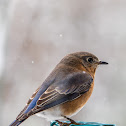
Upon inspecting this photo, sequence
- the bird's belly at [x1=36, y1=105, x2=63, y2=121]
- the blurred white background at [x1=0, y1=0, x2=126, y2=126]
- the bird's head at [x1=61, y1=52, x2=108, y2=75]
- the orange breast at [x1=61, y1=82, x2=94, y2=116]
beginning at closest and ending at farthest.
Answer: the bird's belly at [x1=36, y1=105, x2=63, y2=121]
the orange breast at [x1=61, y1=82, x2=94, y2=116]
the bird's head at [x1=61, y1=52, x2=108, y2=75]
the blurred white background at [x1=0, y1=0, x2=126, y2=126]

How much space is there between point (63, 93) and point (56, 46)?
18.2ft

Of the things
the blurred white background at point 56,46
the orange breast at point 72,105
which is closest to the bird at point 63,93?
the orange breast at point 72,105

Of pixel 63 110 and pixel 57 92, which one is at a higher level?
pixel 57 92

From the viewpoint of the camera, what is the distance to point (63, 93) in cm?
441

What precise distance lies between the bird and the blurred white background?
339 centimetres

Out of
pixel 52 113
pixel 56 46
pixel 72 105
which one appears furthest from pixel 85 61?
pixel 56 46

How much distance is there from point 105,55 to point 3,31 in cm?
327

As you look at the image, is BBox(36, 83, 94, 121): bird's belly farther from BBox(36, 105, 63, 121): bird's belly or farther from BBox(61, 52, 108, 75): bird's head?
BBox(61, 52, 108, 75): bird's head

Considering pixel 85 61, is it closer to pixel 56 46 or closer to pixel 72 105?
pixel 72 105

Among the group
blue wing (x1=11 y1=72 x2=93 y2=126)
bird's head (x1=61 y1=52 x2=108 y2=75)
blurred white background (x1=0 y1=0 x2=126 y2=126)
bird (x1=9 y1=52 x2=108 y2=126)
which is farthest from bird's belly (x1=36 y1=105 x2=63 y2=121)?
blurred white background (x1=0 y1=0 x2=126 y2=126)

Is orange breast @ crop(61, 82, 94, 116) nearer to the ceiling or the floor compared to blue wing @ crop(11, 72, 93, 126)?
nearer to the floor

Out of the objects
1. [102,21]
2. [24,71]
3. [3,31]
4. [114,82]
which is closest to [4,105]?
[24,71]

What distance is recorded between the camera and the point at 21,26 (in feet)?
32.7

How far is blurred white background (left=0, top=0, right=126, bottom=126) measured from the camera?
30.0 feet
